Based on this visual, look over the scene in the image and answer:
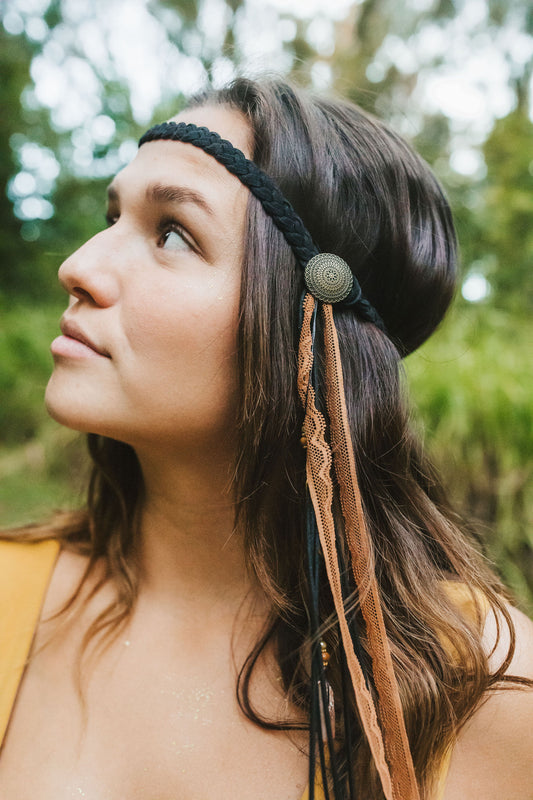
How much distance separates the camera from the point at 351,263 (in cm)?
150

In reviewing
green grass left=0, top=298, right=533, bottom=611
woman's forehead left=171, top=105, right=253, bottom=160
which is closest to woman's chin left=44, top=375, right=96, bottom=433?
woman's forehead left=171, top=105, right=253, bottom=160

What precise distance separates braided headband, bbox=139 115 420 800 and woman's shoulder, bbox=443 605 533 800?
0.24 m

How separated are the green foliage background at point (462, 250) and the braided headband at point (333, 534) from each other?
846mm

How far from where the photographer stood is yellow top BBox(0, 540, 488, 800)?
4.63ft

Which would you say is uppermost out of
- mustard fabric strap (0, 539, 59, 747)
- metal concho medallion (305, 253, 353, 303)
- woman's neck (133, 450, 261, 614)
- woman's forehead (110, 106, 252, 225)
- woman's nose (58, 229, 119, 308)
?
woman's forehead (110, 106, 252, 225)

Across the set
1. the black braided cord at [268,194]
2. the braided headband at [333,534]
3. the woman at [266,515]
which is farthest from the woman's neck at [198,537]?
the black braided cord at [268,194]

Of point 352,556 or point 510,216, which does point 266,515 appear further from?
point 510,216

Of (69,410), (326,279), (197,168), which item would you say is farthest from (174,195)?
(69,410)

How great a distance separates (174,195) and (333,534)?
0.86m

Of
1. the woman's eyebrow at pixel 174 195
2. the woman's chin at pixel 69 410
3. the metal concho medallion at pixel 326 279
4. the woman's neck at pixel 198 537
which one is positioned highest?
the woman's eyebrow at pixel 174 195

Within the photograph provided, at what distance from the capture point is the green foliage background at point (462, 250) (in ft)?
8.26

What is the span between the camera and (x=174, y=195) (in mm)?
1371

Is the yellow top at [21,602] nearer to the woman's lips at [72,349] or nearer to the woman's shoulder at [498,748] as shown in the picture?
the woman's shoulder at [498,748]

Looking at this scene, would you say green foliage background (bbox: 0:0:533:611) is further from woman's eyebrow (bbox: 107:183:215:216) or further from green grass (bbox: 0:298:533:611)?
woman's eyebrow (bbox: 107:183:215:216)
